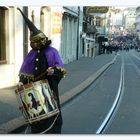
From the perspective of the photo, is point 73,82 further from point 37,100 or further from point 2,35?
point 37,100

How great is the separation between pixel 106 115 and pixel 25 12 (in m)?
2.30

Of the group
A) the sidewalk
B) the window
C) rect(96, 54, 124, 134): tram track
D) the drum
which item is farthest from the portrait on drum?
the window

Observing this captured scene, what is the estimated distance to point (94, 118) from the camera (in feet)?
27.0

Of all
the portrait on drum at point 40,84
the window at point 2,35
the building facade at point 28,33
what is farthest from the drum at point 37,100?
the window at point 2,35

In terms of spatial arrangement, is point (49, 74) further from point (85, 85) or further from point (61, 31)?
point (85, 85)

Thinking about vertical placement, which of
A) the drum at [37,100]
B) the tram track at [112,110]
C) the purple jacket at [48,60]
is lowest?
the tram track at [112,110]

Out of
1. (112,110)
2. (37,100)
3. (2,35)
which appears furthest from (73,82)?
(37,100)

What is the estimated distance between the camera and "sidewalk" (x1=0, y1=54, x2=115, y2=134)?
7.41 metres

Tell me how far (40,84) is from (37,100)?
19 centimetres

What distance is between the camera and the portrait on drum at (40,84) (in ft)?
21.5

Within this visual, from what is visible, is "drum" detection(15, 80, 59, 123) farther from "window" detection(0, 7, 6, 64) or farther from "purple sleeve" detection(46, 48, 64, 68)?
"window" detection(0, 7, 6, 64)

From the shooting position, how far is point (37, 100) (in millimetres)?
6570

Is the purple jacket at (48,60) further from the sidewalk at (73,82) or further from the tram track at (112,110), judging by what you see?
the tram track at (112,110)

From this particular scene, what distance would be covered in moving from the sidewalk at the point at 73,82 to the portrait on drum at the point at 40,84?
0.60 m
